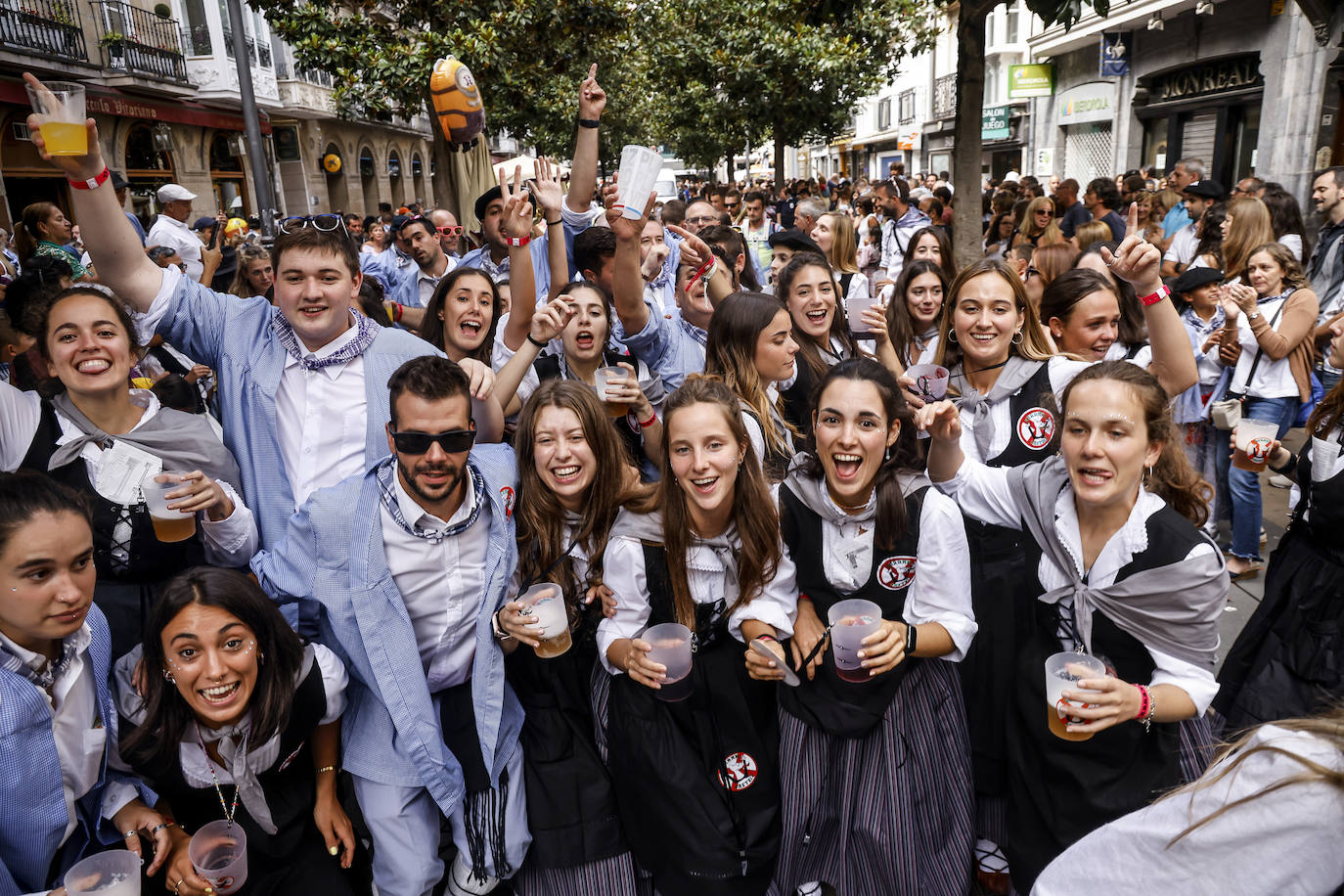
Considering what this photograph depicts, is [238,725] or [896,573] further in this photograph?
[896,573]

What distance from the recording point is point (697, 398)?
9.14ft

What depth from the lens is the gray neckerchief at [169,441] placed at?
2.67 metres

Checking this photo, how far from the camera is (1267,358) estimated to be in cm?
471

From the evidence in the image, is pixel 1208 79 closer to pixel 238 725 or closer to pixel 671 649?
pixel 671 649

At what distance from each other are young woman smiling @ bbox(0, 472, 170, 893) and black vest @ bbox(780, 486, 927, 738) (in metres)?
1.91

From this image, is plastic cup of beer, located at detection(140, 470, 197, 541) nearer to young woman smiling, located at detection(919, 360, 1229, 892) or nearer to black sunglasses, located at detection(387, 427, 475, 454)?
black sunglasses, located at detection(387, 427, 475, 454)

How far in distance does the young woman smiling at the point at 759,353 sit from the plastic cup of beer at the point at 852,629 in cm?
119

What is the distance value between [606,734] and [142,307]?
221cm

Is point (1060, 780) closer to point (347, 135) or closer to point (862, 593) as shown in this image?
point (862, 593)

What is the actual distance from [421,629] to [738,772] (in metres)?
1.12

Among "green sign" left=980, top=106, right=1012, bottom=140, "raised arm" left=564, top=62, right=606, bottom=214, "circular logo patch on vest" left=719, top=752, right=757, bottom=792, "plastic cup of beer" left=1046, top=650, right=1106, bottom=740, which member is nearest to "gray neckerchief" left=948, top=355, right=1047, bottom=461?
"plastic cup of beer" left=1046, top=650, right=1106, bottom=740

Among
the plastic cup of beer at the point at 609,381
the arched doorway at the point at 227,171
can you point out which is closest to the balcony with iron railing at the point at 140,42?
the arched doorway at the point at 227,171

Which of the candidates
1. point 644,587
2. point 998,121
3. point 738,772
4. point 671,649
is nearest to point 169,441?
point 644,587

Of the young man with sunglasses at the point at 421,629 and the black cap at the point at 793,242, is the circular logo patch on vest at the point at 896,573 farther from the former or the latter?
the black cap at the point at 793,242
